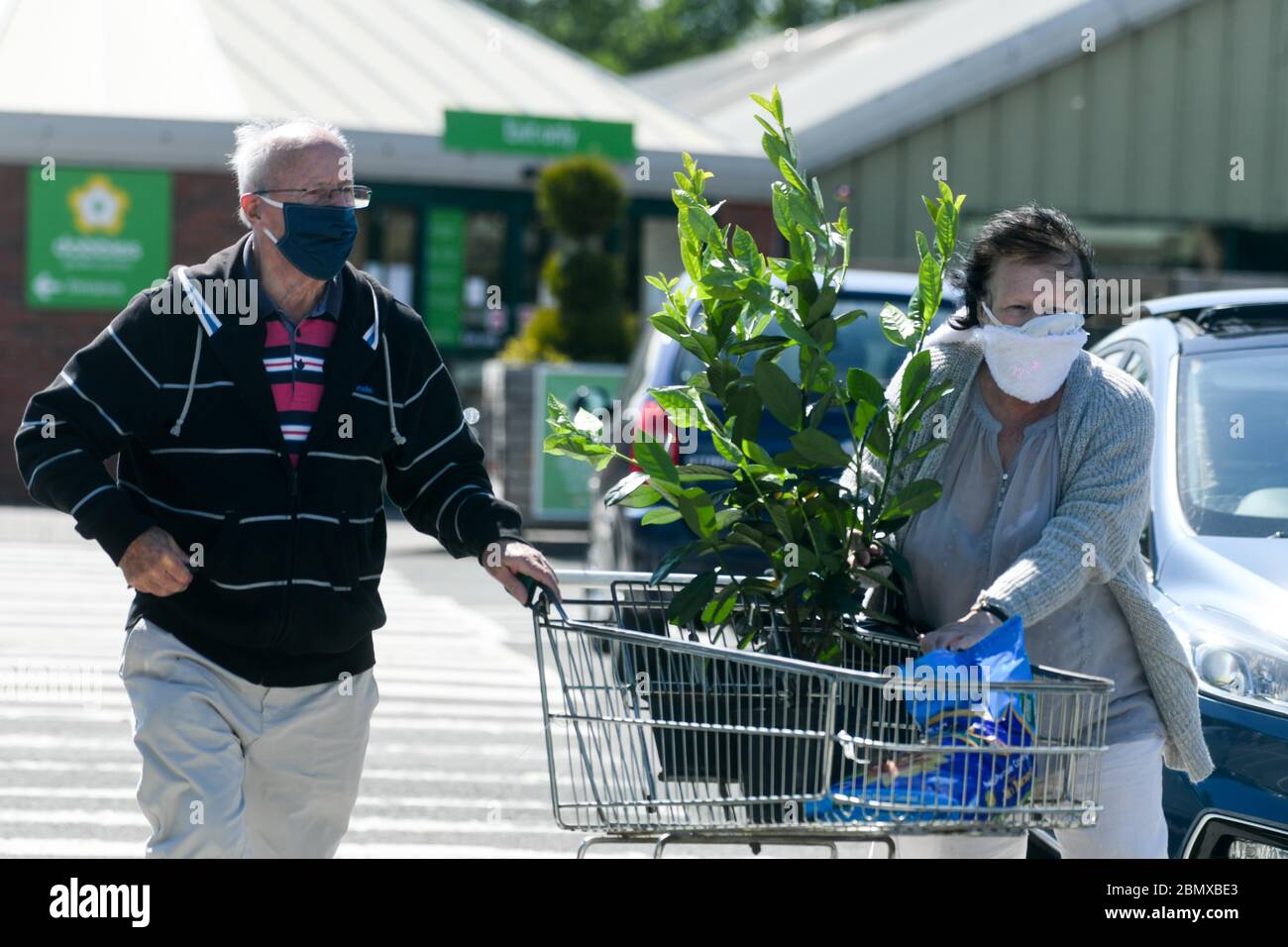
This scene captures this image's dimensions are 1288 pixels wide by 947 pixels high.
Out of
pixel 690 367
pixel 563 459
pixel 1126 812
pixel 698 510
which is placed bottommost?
pixel 1126 812

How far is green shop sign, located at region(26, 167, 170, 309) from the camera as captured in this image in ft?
66.3

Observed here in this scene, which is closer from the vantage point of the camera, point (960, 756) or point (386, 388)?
point (960, 756)

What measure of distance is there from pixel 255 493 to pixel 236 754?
1.77 feet

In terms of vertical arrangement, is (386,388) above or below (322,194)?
below

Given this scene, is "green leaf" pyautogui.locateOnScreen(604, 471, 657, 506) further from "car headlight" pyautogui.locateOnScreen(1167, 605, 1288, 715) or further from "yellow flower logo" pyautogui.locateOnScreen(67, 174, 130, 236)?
"yellow flower logo" pyautogui.locateOnScreen(67, 174, 130, 236)

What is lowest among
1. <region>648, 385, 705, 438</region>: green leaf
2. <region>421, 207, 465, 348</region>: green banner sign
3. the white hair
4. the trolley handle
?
the trolley handle

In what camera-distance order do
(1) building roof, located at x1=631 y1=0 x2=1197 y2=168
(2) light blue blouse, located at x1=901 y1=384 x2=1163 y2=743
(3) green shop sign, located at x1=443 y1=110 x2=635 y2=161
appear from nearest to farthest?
1. (2) light blue blouse, located at x1=901 y1=384 x2=1163 y2=743
2. (3) green shop sign, located at x1=443 y1=110 x2=635 y2=161
3. (1) building roof, located at x1=631 y1=0 x2=1197 y2=168

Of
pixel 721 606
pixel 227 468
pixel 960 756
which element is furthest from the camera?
pixel 227 468

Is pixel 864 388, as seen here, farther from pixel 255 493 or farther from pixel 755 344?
pixel 255 493

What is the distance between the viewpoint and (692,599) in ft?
11.7

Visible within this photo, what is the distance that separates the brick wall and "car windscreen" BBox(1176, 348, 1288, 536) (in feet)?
51.5

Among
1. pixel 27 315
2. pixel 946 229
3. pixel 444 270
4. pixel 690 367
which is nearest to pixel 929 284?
pixel 946 229

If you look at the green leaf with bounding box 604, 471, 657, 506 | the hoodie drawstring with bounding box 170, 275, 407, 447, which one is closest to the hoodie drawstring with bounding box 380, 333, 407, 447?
the hoodie drawstring with bounding box 170, 275, 407, 447
